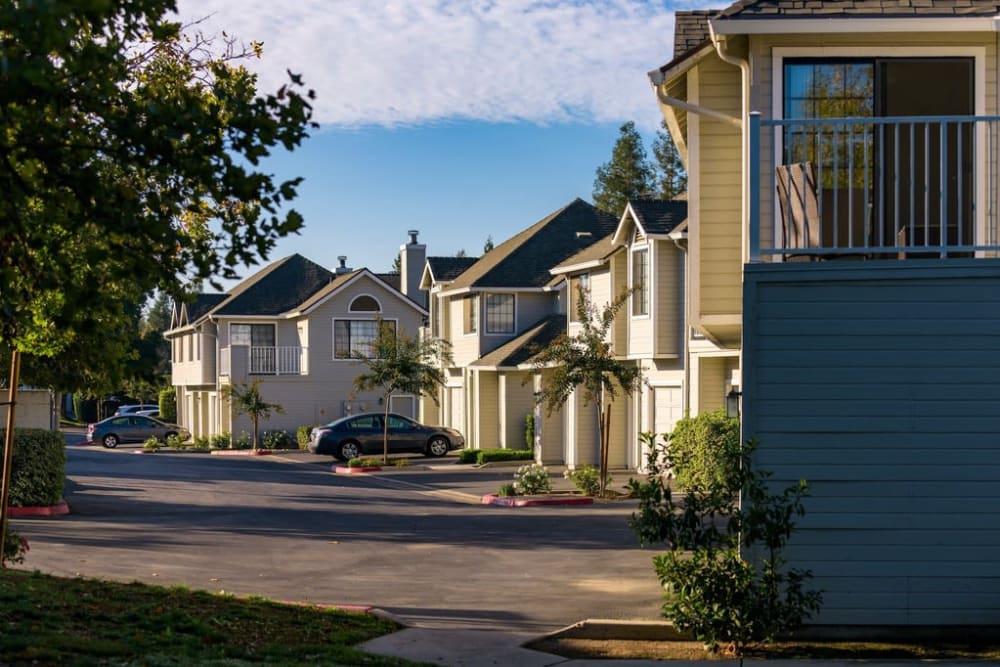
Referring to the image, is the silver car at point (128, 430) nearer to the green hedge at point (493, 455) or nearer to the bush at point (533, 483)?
the green hedge at point (493, 455)

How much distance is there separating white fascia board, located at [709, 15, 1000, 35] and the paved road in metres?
6.24

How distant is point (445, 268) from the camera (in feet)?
165

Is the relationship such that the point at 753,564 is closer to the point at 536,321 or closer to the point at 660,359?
the point at 660,359

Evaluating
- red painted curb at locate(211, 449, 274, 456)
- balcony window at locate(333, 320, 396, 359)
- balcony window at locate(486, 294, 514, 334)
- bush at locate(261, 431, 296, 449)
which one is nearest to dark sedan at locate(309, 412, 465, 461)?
balcony window at locate(486, 294, 514, 334)

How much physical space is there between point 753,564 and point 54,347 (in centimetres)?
706

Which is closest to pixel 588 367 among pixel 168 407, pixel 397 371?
pixel 397 371

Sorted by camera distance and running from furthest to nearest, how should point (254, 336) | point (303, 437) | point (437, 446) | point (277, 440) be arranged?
point (254, 336) < point (277, 440) < point (303, 437) < point (437, 446)

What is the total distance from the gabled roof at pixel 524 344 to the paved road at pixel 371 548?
773 cm

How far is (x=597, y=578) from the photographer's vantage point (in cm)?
1579

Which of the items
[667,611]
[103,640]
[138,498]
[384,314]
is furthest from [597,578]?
[384,314]

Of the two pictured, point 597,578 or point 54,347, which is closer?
point 54,347

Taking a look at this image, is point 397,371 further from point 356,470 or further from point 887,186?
point 887,186

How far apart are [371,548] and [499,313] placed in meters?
24.8

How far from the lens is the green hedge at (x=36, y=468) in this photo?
2373cm
